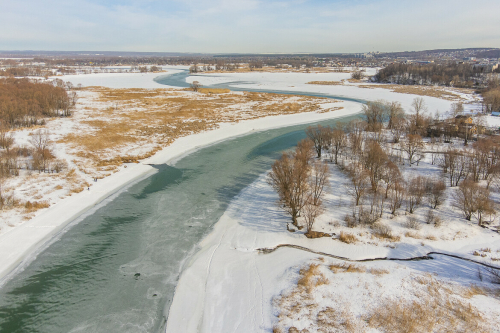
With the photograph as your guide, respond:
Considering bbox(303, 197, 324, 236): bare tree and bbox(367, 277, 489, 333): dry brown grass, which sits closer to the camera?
bbox(367, 277, 489, 333): dry brown grass

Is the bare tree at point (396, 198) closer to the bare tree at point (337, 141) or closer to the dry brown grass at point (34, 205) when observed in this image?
the bare tree at point (337, 141)

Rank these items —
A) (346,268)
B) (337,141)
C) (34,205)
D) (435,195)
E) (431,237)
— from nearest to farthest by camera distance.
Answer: (346,268) → (431,237) → (34,205) → (435,195) → (337,141)

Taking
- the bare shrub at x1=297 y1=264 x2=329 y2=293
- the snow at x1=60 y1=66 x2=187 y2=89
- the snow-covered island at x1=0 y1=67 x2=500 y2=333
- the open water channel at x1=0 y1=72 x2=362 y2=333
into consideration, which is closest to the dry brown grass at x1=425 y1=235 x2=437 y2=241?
the snow-covered island at x1=0 y1=67 x2=500 y2=333

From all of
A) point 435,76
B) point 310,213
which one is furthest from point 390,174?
point 435,76

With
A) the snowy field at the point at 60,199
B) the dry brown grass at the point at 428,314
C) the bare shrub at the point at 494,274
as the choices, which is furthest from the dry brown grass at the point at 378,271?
the snowy field at the point at 60,199

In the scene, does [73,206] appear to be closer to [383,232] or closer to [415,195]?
[383,232]

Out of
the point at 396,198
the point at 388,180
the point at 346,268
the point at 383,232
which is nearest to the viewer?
the point at 346,268

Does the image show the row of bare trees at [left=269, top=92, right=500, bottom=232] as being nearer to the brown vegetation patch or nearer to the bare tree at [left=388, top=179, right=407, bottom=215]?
the bare tree at [left=388, top=179, right=407, bottom=215]

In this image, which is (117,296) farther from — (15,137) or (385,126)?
(385,126)

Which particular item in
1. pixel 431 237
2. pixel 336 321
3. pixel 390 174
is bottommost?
pixel 336 321
